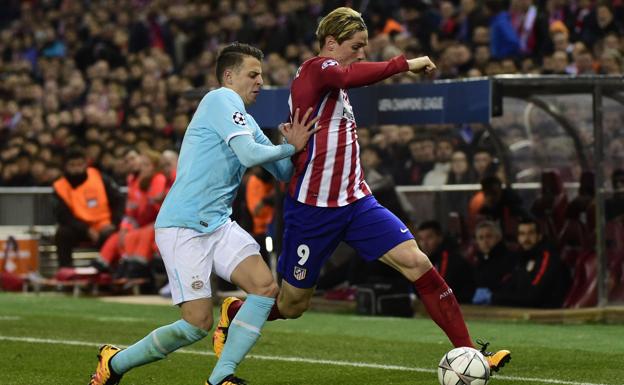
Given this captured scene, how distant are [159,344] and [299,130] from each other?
56.8 inches

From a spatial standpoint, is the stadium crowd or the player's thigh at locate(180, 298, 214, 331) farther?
the stadium crowd

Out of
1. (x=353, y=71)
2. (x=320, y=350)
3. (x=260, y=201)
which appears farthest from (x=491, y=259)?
(x=353, y=71)

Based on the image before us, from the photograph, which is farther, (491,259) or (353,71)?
(491,259)

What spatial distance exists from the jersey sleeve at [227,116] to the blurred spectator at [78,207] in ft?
37.9

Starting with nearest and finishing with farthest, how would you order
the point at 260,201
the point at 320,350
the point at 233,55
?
the point at 233,55 → the point at 320,350 → the point at 260,201

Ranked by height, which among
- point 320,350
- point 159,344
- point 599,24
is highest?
point 599,24

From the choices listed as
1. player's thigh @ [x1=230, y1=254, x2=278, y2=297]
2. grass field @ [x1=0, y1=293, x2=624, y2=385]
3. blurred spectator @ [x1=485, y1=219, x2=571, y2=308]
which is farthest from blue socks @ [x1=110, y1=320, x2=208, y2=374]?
blurred spectator @ [x1=485, y1=219, x2=571, y2=308]

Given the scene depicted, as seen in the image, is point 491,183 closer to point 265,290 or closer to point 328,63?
point 328,63

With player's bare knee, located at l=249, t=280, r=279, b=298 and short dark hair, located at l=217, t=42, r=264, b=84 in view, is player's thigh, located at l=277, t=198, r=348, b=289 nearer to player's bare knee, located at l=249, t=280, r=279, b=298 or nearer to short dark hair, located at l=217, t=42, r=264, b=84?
player's bare knee, located at l=249, t=280, r=279, b=298

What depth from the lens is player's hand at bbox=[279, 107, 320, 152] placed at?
8.36 metres

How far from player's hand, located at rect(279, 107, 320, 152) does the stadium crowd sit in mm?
6948

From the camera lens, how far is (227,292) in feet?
56.6

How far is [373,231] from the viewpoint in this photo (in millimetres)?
8641

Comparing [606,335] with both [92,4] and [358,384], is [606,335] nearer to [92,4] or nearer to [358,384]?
[358,384]
